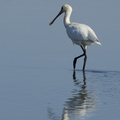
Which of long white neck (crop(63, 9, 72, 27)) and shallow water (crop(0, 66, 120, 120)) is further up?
long white neck (crop(63, 9, 72, 27))

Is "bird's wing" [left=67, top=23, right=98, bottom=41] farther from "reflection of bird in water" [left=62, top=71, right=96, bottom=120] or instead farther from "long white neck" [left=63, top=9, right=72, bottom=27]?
"reflection of bird in water" [left=62, top=71, right=96, bottom=120]

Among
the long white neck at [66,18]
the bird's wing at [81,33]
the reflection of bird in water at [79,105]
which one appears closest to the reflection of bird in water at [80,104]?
the reflection of bird in water at [79,105]

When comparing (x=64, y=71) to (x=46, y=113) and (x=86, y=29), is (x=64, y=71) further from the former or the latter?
(x=46, y=113)

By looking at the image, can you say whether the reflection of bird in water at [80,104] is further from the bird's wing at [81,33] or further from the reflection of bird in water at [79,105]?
the bird's wing at [81,33]

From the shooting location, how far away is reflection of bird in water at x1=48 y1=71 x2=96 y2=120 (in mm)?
7047

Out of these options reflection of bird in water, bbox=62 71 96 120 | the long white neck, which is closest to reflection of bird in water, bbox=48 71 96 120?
reflection of bird in water, bbox=62 71 96 120

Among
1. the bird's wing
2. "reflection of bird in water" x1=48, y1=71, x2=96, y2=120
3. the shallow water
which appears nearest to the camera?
"reflection of bird in water" x1=48, y1=71, x2=96, y2=120

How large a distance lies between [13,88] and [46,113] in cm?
250

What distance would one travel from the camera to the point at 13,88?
963 centimetres

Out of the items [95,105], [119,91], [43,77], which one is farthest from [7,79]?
[95,105]

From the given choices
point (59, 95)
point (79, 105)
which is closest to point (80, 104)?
point (79, 105)

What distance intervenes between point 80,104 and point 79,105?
0.09 m

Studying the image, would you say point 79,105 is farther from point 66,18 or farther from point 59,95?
point 66,18

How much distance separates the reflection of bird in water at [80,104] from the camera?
280 inches
